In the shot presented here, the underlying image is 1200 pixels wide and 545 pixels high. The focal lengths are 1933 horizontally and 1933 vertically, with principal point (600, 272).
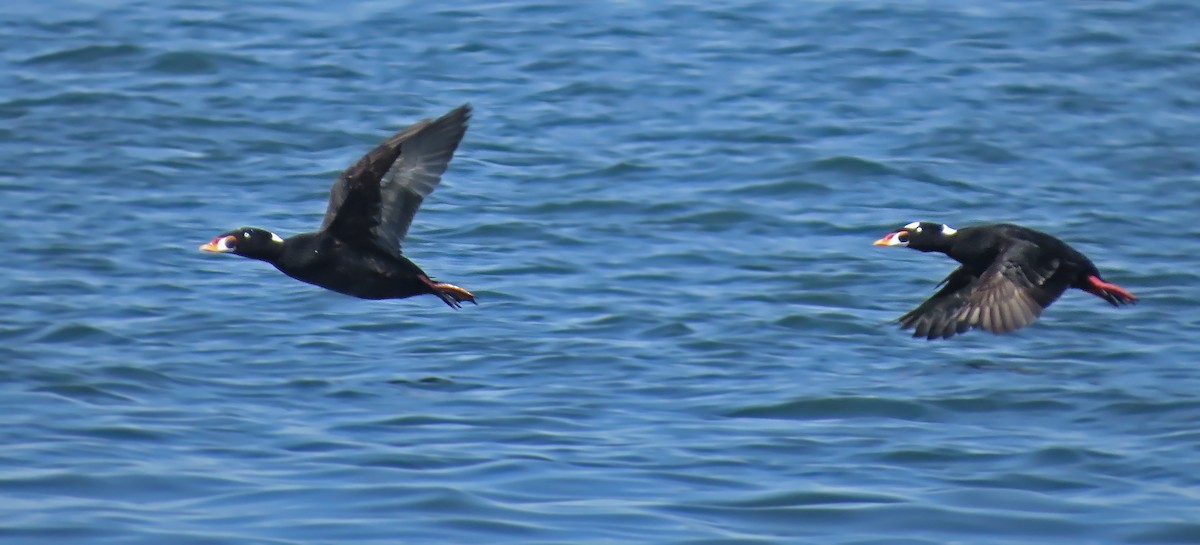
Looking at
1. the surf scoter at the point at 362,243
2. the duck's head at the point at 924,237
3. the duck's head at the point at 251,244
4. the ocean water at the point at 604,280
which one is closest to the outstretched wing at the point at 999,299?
the ocean water at the point at 604,280

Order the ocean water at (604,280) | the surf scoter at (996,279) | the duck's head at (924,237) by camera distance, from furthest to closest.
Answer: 1. the duck's head at (924,237)
2. the surf scoter at (996,279)
3. the ocean water at (604,280)

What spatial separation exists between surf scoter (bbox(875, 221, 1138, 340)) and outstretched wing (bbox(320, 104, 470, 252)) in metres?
2.57

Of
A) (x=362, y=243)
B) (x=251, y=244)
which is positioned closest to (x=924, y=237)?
(x=362, y=243)

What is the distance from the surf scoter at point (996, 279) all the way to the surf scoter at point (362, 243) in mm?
2433

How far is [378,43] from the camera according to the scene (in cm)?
1759

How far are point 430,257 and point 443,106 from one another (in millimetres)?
3851

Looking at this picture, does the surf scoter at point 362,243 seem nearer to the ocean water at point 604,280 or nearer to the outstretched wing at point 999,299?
the ocean water at point 604,280

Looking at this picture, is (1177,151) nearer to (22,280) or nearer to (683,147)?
(683,147)

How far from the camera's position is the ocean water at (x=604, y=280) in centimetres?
833

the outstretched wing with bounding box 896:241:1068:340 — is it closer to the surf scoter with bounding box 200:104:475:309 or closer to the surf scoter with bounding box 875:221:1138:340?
the surf scoter with bounding box 875:221:1138:340

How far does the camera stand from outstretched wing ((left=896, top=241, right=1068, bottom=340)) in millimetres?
9453

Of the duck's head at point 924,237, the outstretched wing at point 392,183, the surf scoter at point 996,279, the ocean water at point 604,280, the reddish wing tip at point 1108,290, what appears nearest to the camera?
the ocean water at point 604,280

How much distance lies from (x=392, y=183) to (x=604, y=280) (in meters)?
2.17

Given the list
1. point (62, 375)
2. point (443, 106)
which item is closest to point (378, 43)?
point (443, 106)
